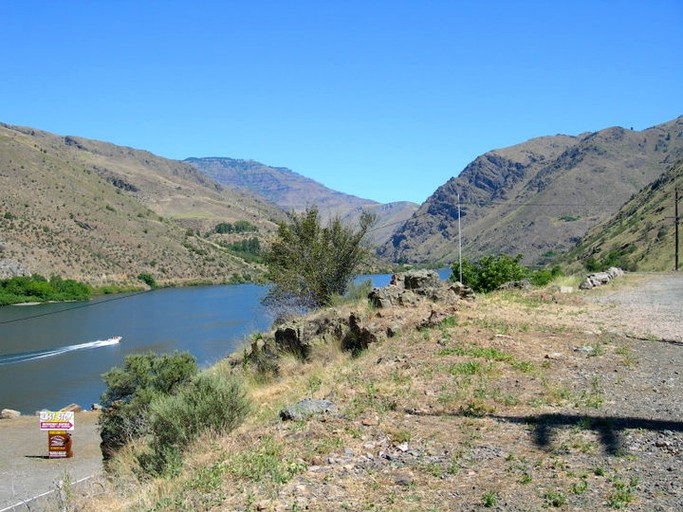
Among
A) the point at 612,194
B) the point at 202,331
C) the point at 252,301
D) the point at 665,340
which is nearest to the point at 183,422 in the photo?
the point at 665,340

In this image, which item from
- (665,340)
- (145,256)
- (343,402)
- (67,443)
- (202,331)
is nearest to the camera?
(343,402)

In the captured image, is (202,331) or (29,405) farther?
(202,331)

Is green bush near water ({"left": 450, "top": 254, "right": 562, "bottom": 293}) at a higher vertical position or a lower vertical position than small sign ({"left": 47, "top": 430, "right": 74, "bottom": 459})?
higher

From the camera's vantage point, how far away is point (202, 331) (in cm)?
5403

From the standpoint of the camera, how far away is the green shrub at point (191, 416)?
8.46 metres

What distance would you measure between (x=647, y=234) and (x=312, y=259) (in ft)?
144

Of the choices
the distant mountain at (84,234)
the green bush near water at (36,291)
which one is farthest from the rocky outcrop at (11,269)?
the green bush near water at (36,291)

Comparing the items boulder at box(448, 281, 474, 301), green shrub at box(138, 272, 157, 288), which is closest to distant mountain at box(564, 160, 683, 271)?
boulder at box(448, 281, 474, 301)

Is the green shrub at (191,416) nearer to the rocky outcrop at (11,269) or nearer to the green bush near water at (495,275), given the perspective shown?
the green bush near water at (495,275)

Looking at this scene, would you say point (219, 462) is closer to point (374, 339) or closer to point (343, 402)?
point (343, 402)

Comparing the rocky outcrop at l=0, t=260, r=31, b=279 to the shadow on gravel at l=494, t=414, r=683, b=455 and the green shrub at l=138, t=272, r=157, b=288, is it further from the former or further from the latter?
the shadow on gravel at l=494, t=414, r=683, b=455

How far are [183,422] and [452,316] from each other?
6.08 meters

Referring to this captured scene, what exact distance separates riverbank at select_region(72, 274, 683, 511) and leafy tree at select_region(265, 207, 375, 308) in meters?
10.5

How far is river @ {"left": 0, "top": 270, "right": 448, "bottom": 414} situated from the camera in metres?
37.5
